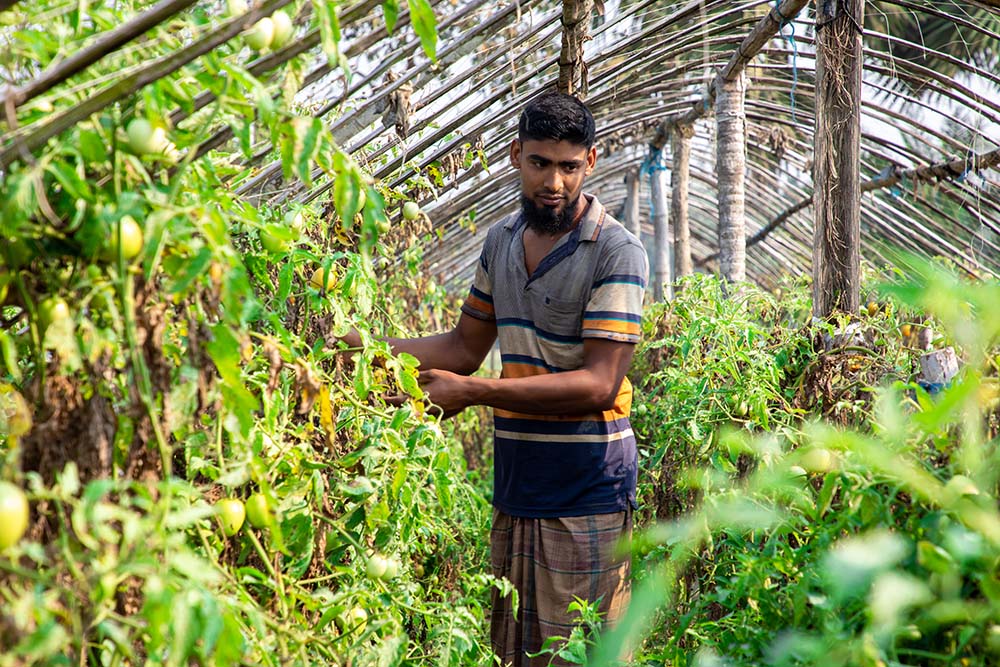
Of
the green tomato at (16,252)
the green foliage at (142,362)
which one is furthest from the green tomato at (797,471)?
the green tomato at (16,252)

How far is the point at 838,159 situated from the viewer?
9.02 ft

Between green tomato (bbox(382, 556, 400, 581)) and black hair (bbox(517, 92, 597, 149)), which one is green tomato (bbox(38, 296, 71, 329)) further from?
black hair (bbox(517, 92, 597, 149))

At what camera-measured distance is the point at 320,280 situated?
1.75 meters

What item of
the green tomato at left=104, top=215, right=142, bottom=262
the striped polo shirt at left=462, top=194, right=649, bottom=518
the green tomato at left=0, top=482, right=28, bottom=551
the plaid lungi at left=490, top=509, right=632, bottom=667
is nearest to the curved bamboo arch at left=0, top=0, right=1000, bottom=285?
the green tomato at left=104, top=215, right=142, bottom=262

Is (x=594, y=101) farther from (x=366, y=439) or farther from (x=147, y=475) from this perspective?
(x=147, y=475)

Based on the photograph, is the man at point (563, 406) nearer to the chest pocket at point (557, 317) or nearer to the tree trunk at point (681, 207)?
the chest pocket at point (557, 317)

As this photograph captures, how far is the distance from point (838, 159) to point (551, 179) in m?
1.05

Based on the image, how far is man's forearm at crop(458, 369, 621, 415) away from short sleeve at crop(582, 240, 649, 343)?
0.40 ft

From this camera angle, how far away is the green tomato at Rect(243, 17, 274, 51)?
1015 mm

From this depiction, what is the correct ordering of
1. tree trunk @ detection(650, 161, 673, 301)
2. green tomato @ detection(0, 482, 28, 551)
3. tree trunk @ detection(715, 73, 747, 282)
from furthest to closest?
tree trunk @ detection(650, 161, 673, 301)
tree trunk @ detection(715, 73, 747, 282)
green tomato @ detection(0, 482, 28, 551)

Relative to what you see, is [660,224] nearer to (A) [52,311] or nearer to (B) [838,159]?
(B) [838,159]

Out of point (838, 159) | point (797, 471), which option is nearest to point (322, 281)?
point (797, 471)

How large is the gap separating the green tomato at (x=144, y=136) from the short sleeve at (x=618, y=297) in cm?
135

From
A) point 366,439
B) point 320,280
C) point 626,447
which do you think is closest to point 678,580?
point 626,447
